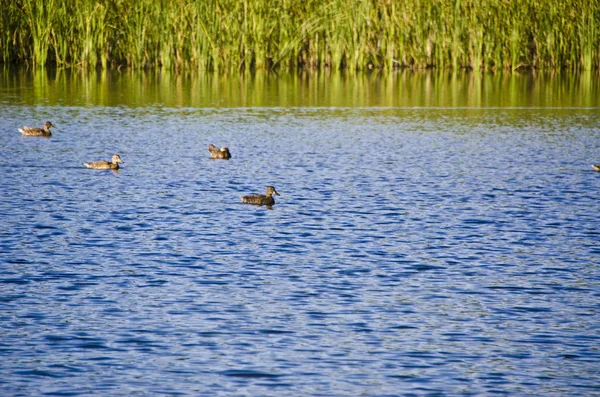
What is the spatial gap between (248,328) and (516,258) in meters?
4.77

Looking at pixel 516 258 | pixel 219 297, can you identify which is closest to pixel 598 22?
pixel 516 258

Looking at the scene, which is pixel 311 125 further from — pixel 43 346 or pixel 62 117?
pixel 43 346

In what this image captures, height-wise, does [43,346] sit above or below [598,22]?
below

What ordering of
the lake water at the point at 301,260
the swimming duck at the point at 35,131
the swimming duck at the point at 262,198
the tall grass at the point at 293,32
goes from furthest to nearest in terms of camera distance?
the tall grass at the point at 293,32, the swimming duck at the point at 35,131, the swimming duck at the point at 262,198, the lake water at the point at 301,260

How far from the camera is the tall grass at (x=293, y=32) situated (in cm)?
3947

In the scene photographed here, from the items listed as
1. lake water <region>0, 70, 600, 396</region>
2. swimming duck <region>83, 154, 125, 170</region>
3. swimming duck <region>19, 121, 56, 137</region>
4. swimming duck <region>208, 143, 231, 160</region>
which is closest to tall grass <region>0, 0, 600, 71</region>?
lake water <region>0, 70, 600, 396</region>

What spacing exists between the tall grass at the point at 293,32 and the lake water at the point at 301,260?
37.5ft

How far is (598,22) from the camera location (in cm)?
4009

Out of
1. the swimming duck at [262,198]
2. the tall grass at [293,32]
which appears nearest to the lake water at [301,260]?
the swimming duck at [262,198]

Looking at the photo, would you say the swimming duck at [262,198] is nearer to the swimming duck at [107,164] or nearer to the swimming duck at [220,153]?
the swimming duck at [107,164]

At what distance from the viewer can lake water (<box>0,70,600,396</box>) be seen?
9766 millimetres

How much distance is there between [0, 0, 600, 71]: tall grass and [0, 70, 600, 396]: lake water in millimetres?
11415

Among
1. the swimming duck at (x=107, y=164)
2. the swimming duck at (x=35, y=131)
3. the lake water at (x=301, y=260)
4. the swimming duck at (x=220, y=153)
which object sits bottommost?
the lake water at (x=301, y=260)

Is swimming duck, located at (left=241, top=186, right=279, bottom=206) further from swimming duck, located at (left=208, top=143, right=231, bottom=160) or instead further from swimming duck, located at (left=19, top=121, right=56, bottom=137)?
swimming duck, located at (left=19, top=121, right=56, bottom=137)
